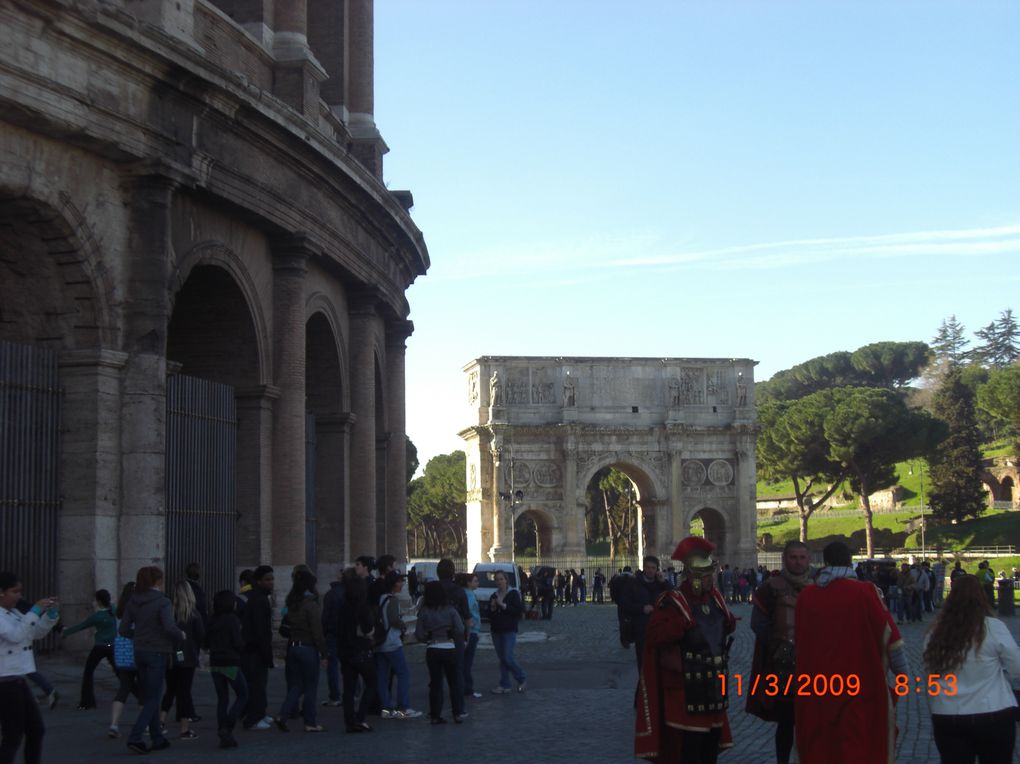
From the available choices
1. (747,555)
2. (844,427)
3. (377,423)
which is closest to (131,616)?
(377,423)

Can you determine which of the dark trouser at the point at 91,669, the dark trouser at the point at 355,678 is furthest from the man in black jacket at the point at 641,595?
the dark trouser at the point at 91,669

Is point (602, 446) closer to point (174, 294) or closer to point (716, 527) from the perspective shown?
point (716, 527)

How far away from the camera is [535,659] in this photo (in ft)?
64.3

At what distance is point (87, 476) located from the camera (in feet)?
42.1

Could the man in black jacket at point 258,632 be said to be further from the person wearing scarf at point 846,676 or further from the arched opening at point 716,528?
the arched opening at point 716,528

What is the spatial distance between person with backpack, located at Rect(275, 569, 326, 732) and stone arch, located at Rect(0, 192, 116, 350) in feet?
11.5

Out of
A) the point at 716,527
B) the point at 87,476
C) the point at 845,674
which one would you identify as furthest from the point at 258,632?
the point at 716,527

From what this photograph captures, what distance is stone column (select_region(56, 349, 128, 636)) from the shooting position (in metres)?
12.6

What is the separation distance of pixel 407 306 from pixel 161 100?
10475 mm

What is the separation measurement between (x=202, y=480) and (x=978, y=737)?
10504 mm

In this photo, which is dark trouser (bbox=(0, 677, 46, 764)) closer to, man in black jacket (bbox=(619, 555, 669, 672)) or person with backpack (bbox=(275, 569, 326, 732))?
person with backpack (bbox=(275, 569, 326, 732))

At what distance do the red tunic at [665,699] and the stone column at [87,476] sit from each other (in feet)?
23.3

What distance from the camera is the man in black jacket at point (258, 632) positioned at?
10.7 meters

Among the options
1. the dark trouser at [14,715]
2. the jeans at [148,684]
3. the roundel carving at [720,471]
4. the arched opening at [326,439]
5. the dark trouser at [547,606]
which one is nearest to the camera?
the dark trouser at [14,715]
